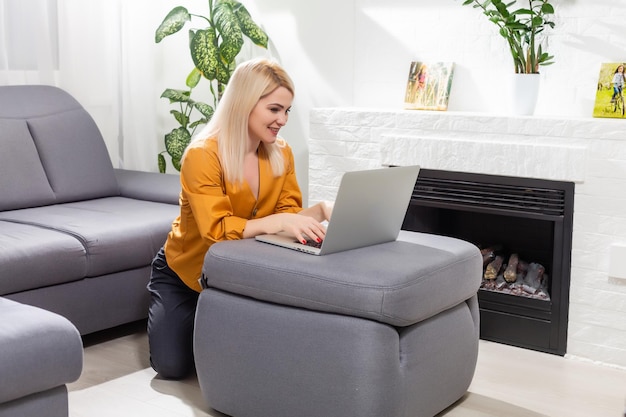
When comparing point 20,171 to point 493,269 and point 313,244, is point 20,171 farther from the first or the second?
point 493,269

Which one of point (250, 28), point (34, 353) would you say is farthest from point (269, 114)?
point (250, 28)

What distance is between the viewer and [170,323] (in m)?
2.98

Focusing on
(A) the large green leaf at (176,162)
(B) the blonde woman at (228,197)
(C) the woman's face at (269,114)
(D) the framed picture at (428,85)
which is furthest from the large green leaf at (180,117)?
(C) the woman's face at (269,114)

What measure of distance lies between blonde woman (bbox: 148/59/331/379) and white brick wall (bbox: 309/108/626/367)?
2.58ft

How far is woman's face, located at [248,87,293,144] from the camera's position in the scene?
9.19ft

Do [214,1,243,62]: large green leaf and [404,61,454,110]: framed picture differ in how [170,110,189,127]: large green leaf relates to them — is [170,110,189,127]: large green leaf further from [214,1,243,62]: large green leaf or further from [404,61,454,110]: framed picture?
[404,61,454,110]: framed picture

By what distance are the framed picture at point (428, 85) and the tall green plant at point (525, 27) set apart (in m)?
0.33

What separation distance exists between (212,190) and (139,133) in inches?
80.6

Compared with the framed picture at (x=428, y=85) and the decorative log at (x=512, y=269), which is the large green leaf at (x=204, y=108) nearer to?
the framed picture at (x=428, y=85)

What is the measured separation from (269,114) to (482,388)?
45.3 inches

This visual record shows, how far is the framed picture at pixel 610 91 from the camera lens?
330 cm

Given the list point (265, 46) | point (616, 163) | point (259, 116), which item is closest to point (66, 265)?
point (259, 116)

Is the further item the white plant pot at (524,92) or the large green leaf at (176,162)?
the large green leaf at (176,162)

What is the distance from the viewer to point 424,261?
2.51m
